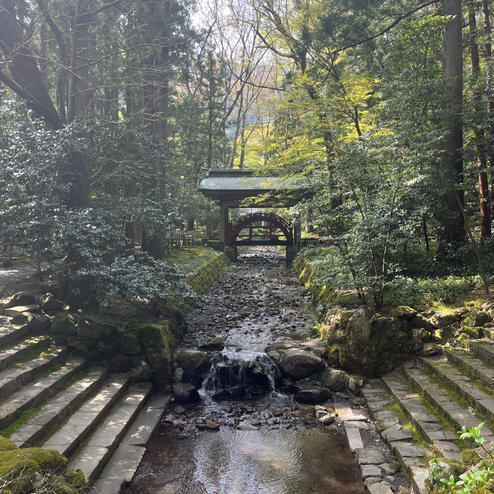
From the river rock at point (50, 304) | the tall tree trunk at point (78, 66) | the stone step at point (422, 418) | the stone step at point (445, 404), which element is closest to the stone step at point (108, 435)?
the river rock at point (50, 304)

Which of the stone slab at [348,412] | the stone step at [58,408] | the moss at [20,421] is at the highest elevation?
the moss at [20,421]

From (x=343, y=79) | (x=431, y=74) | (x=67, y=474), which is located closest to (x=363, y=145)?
(x=431, y=74)

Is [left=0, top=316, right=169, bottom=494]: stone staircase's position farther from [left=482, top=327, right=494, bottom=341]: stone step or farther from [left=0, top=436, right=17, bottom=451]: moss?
[left=482, top=327, right=494, bottom=341]: stone step

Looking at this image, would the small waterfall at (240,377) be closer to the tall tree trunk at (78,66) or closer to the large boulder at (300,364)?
the large boulder at (300,364)

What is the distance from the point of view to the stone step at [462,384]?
478 centimetres

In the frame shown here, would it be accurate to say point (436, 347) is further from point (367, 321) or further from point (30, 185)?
point (30, 185)

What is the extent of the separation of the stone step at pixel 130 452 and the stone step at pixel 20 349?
2.06m

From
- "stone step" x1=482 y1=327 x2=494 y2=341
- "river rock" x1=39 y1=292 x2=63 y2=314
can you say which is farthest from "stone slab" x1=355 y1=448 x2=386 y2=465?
"river rock" x1=39 y1=292 x2=63 y2=314

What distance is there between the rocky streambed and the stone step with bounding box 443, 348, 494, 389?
166 centimetres

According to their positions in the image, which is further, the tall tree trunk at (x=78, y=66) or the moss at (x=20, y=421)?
the tall tree trunk at (x=78, y=66)

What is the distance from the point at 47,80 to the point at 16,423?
15917mm

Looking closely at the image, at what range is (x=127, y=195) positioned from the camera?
10.6m

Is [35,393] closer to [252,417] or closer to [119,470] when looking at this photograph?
[119,470]

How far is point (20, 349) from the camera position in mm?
6277
